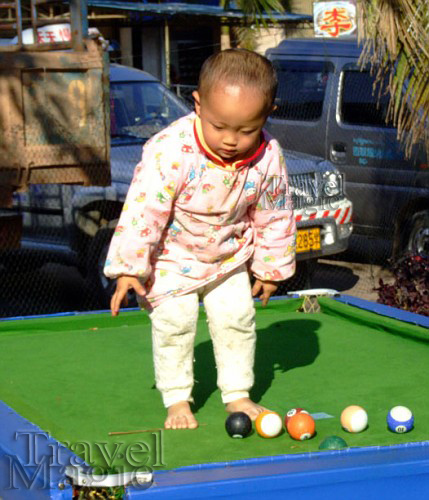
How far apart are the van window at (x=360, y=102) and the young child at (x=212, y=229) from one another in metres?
5.37

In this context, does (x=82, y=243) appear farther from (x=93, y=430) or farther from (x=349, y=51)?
(x=93, y=430)

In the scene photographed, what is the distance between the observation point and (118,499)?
123 inches

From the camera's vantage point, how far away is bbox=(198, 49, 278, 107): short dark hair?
3.73 metres

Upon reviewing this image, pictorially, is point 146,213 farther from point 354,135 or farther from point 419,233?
point 354,135

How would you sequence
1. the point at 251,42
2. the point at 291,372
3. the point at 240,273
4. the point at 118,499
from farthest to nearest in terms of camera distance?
1. the point at 251,42
2. the point at 291,372
3. the point at 240,273
4. the point at 118,499

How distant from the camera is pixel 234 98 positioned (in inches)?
146

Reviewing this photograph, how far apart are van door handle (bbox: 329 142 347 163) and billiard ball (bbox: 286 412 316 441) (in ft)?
20.9

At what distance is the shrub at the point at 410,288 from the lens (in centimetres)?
661

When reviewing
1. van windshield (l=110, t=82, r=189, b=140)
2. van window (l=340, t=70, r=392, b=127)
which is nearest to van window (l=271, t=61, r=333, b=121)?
van window (l=340, t=70, r=392, b=127)

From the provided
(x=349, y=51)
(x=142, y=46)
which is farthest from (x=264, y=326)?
(x=142, y=46)

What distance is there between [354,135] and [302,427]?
638cm

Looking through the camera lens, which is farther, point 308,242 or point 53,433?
point 308,242

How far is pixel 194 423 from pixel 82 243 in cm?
416

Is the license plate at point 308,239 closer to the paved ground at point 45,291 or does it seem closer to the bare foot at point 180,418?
the paved ground at point 45,291
